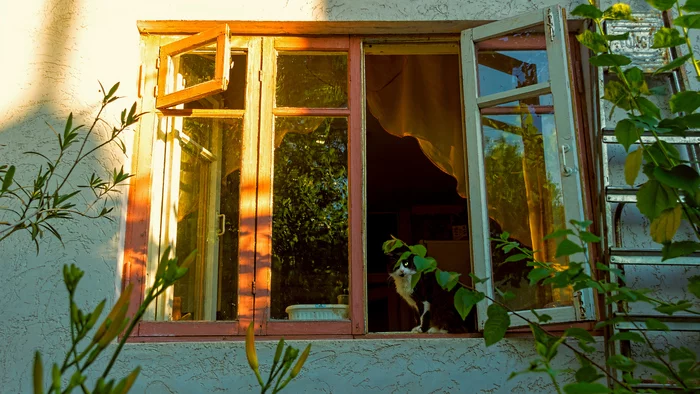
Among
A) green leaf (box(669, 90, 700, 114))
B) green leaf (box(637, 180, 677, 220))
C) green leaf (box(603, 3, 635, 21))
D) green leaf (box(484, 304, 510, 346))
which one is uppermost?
green leaf (box(603, 3, 635, 21))

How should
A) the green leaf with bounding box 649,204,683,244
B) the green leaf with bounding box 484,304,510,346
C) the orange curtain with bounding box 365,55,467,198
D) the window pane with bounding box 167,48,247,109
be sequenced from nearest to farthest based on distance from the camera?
the green leaf with bounding box 649,204,683,244 → the green leaf with bounding box 484,304,510,346 → the window pane with bounding box 167,48,247,109 → the orange curtain with bounding box 365,55,467,198

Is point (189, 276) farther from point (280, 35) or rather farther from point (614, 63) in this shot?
point (614, 63)

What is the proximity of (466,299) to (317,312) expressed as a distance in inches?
54.1

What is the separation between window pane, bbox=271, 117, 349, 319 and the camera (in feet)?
11.0

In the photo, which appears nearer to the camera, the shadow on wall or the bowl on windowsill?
the shadow on wall

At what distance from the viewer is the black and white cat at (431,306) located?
12.4 feet

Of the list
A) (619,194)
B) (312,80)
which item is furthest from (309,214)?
(619,194)

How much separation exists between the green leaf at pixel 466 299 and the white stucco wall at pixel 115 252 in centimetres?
106

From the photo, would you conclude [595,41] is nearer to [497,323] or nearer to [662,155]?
[662,155]

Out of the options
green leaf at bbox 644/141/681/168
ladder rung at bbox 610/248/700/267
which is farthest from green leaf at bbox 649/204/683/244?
ladder rung at bbox 610/248/700/267

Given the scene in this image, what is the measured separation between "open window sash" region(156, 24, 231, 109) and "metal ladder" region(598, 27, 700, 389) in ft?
5.62

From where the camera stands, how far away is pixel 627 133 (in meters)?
1.86

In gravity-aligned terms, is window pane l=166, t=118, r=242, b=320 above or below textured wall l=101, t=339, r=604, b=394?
above

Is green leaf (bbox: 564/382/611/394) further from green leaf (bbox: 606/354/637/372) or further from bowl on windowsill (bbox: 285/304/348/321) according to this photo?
bowl on windowsill (bbox: 285/304/348/321)
